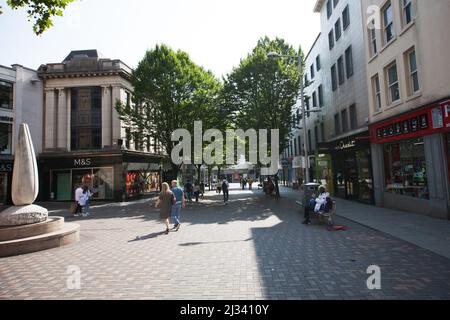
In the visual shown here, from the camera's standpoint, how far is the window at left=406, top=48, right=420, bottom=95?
12.5 m

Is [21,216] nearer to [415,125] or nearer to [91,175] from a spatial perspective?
[415,125]

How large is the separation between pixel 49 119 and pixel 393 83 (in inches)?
1126

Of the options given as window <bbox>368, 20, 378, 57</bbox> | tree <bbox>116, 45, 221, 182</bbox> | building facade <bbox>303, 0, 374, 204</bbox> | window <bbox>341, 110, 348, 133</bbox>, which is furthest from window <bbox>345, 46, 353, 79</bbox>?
tree <bbox>116, 45, 221, 182</bbox>

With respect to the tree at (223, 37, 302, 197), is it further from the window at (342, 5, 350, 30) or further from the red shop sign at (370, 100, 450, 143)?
the red shop sign at (370, 100, 450, 143)

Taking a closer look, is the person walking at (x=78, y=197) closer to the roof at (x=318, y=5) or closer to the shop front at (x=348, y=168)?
the shop front at (x=348, y=168)

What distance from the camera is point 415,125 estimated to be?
12.1 metres

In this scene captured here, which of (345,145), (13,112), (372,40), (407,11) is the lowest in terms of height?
(345,145)

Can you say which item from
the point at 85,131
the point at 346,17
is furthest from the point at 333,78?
the point at 85,131

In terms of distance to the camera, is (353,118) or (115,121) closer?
(353,118)

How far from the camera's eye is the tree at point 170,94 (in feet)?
71.8

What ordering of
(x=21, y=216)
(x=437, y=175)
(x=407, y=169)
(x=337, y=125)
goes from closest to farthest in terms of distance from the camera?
(x=21, y=216)
(x=437, y=175)
(x=407, y=169)
(x=337, y=125)

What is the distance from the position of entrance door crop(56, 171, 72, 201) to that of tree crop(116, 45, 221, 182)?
31.0ft

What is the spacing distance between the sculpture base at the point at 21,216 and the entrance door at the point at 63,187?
65.3 ft
